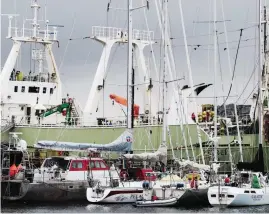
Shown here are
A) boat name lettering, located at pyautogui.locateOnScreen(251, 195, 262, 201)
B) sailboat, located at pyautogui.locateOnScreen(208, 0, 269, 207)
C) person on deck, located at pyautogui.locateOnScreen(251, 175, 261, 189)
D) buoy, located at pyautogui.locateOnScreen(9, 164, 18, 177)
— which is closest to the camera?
sailboat, located at pyautogui.locateOnScreen(208, 0, 269, 207)

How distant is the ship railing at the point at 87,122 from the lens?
54.6 metres

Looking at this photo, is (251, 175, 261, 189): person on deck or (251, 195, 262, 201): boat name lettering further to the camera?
(251, 175, 261, 189): person on deck

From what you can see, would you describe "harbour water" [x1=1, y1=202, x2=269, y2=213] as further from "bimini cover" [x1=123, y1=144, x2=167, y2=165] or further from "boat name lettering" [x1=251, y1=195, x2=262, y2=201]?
"bimini cover" [x1=123, y1=144, x2=167, y2=165]

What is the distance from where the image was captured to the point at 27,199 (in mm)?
40031

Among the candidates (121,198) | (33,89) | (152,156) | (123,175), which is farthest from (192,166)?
(33,89)

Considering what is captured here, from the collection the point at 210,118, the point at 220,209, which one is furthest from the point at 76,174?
the point at 210,118

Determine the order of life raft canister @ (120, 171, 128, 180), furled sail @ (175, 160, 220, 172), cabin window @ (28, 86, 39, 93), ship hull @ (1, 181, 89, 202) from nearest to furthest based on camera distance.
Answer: ship hull @ (1, 181, 89, 202) < life raft canister @ (120, 171, 128, 180) < furled sail @ (175, 160, 220, 172) < cabin window @ (28, 86, 39, 93)

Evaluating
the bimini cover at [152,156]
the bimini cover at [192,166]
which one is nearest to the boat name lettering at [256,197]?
the bimini cover at [192,166]

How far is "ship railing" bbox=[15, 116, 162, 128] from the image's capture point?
179ft

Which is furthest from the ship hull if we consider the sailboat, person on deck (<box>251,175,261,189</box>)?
person on deck (<box>251,175,261,189</box>)

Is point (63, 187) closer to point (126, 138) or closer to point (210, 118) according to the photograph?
point (126, 138)

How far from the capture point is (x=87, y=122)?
186ft

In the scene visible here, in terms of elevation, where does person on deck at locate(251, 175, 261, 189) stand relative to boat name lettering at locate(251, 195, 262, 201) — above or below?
above

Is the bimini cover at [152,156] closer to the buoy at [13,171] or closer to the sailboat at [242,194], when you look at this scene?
the sailboat at [242,194]
